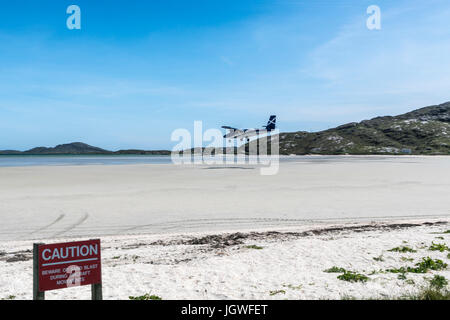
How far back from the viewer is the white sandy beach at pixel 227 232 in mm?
8055

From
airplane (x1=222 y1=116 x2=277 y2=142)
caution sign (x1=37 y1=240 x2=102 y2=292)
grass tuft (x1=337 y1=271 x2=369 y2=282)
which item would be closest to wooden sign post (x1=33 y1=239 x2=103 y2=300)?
caution sign (x1=37 y1=240 x2=102 y2=292)

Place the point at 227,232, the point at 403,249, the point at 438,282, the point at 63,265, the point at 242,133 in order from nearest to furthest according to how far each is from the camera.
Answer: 1. the point at 63,265
2. the point at 438,282
3. the point at 403,249
4. the point at 227,232
5. the point at 242,133

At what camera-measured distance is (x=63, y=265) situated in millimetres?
5223

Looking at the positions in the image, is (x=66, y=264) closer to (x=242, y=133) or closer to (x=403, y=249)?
(x=403, y=249)

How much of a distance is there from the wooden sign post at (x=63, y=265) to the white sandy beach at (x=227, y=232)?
2.49 metres

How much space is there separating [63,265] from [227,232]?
29.8ft

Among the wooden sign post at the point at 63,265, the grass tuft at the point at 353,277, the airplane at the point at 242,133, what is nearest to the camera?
the wooden sign post at the point at 63,265

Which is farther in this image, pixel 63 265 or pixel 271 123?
pixel 271 123

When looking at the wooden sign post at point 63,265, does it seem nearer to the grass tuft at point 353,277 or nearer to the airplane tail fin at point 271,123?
the grass tuft at point 353,277

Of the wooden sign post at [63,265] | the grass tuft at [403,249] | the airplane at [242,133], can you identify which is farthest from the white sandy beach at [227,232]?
the airplane at [242,133]

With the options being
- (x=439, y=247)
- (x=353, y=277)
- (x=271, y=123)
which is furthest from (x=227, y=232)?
(x=271, y=123)

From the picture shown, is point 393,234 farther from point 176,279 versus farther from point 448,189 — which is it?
point 448,189

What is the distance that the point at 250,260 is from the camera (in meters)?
10.0

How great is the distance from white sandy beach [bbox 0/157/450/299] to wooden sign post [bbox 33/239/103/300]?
2493 millimetres
